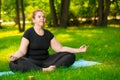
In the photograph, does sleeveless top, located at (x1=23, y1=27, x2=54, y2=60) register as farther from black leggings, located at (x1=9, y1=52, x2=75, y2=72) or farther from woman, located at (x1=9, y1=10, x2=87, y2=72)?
black leggings, located at (x1=9, y1=52, x2=75, y2=72)

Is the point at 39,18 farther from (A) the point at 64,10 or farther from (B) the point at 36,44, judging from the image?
(A) the point at 64,10

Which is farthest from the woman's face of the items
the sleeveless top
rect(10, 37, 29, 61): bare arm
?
rect(10, 37, 29, 61): bare arm

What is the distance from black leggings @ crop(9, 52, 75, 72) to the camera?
9.47 meters

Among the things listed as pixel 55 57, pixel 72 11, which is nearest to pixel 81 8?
pixel 72 11

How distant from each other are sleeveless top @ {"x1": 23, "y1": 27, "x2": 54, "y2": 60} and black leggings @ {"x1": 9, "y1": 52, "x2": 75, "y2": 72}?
18 cm

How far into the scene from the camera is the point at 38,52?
9836 millimetres

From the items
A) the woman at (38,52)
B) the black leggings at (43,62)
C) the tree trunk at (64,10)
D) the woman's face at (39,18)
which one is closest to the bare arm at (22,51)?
the woman at (38,52)

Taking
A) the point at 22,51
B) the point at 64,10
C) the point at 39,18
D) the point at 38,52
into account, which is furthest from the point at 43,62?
the point at 64,10

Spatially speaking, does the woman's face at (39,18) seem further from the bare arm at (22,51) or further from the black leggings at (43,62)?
the black leggings at (43,62)

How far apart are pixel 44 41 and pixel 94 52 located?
4.59m

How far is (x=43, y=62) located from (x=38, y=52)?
10.7 inches

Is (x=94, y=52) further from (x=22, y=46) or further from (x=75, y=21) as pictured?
(x=75, y=21)

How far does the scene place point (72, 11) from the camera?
4925 cm

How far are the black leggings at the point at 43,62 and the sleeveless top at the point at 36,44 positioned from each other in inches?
7.1
